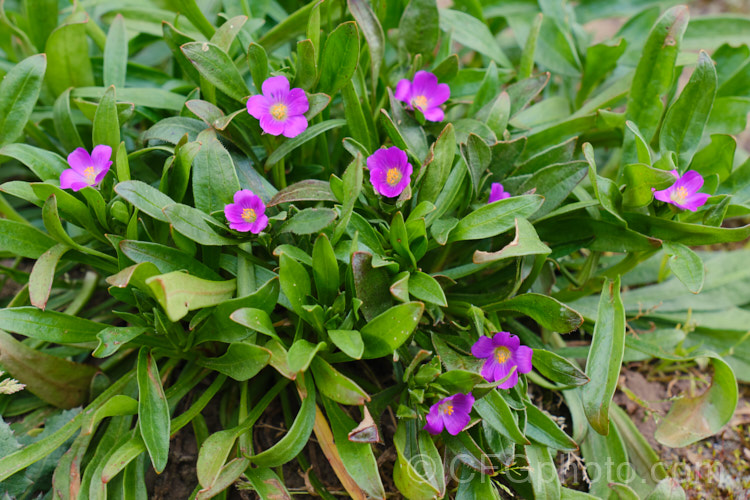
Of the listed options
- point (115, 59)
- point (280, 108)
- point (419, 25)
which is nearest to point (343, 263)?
point (280, 108)

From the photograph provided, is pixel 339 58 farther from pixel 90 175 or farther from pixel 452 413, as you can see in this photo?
pixel 452 413

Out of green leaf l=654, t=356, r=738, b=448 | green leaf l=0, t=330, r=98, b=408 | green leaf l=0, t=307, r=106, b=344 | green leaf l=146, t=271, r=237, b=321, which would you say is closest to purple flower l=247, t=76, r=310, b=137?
green leaf l=146, t=271, r=237, b=321

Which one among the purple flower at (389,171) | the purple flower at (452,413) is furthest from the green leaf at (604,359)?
the purple flower at (389,171)

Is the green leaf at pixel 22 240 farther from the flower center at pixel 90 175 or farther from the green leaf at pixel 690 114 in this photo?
the green leaf at pixel 690 114

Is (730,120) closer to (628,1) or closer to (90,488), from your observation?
(628,1)

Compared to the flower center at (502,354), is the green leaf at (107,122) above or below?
above

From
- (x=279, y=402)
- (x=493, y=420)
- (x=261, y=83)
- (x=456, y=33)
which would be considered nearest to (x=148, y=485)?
(x=279, y=402)
